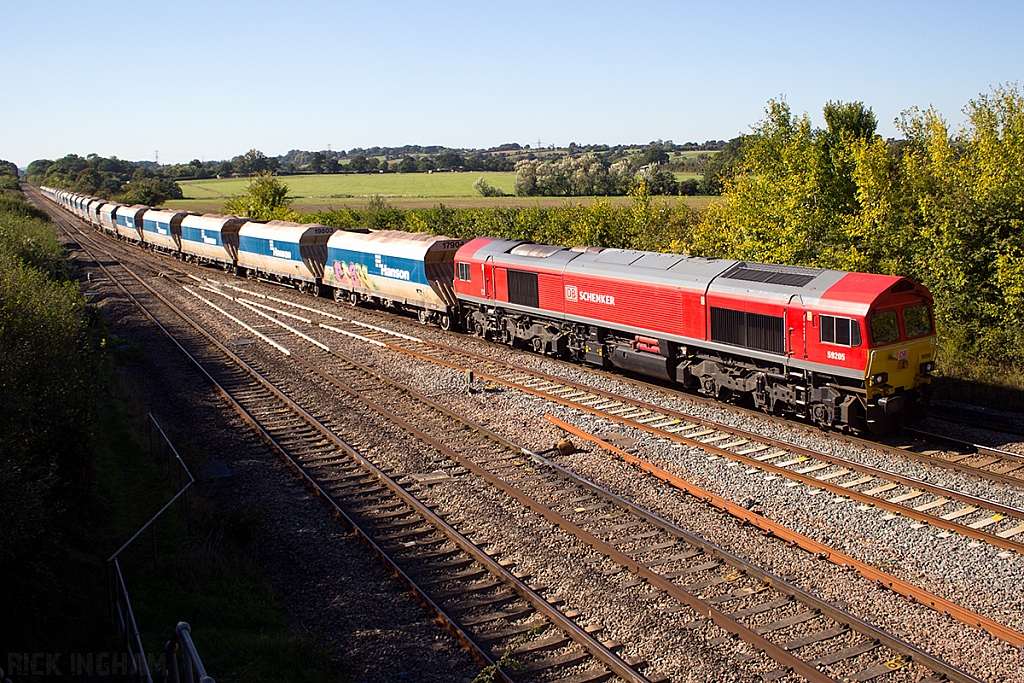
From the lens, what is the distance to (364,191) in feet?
411

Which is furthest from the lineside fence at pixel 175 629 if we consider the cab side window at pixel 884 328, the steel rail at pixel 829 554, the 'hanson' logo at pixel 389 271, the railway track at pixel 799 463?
Answer: the 'hanson' logo at pixel 389 271

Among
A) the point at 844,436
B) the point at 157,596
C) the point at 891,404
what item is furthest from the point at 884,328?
the point at 157,596

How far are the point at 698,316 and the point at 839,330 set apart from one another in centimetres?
389

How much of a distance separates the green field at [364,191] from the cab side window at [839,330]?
6296 centimetres

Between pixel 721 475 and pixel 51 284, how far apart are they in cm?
1546

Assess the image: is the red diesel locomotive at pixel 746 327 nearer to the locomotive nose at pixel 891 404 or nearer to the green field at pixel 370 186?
the locomotive nose at pixel 891 404

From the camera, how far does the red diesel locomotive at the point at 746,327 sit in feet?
52.2

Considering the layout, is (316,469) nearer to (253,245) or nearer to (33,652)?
(33,652)

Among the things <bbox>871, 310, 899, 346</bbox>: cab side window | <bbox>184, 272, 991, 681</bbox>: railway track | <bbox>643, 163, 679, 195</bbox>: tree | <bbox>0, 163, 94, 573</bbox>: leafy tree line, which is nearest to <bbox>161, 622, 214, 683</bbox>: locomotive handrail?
<bbox>0, 163, 94, 573</bbox>: leafy tree line

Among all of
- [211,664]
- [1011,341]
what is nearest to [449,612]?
[211,664]

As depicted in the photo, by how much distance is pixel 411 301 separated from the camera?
32.1 metres

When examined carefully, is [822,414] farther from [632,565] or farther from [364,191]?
[364,191]

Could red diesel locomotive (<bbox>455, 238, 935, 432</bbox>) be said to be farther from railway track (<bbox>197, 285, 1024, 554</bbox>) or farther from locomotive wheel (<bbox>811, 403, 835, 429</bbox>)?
railway track (<bbox>197, 285, 1024, 554</bbox>)

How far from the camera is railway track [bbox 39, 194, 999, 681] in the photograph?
9.03 metres
